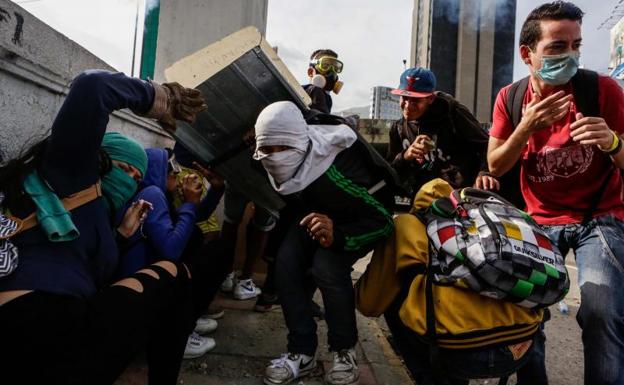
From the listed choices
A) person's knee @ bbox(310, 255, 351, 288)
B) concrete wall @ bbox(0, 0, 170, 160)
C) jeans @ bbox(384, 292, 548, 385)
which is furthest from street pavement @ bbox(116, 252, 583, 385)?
concrete wall @ bbox(0, 0, 170, 160)

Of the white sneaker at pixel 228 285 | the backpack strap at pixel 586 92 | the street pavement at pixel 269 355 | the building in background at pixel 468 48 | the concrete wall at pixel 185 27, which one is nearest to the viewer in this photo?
the backpack strap at pixel 586 92

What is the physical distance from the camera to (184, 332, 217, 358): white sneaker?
2.14m

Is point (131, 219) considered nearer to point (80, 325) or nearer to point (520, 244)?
point (80, 325)

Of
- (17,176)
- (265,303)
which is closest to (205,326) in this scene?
(265,303)

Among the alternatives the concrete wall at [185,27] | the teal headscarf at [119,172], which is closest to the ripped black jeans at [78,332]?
the teal headscarf at [119,172]

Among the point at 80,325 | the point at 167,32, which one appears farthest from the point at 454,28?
the point at 80,325

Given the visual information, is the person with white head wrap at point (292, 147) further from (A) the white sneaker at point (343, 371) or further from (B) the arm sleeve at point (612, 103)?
(B) the arm sleeve at point (612, 103)

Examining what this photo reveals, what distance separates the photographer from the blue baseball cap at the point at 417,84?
257 centimetres

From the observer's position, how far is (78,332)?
1213 mm

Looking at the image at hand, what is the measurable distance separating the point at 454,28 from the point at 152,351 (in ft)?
174

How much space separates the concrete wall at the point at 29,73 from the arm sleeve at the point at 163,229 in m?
0.54

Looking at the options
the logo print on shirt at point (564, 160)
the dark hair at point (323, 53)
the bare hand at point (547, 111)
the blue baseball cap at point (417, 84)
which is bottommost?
the logo print on shirt at point (564, 160)

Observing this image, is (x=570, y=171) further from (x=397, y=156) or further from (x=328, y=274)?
(x=328, y=274)

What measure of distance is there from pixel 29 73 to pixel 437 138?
2214 millimetres
